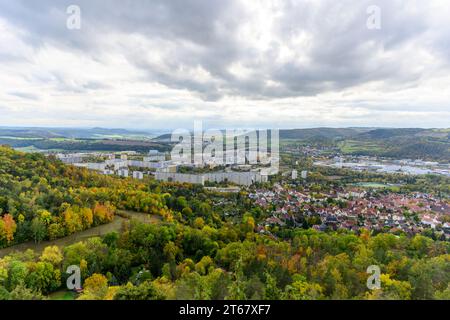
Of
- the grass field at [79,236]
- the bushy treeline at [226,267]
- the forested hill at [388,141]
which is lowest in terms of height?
the grass field at [79,236]

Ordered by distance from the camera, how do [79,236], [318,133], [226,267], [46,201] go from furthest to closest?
1. [318,133]
2. [46,201]
3. [79,236]
4. [226,267]

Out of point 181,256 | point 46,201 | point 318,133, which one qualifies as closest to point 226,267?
point 181,256

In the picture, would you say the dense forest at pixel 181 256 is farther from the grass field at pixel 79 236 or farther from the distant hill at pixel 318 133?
the distant hill at pixel 318 133

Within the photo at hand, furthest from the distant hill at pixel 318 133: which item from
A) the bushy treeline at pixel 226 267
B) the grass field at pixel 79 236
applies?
the bushy treeline at pixel 226 267

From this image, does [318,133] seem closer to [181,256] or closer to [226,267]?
[181,256]

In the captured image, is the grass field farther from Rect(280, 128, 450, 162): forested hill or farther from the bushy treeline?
Rect(280, 128, 450, 162): forested hill

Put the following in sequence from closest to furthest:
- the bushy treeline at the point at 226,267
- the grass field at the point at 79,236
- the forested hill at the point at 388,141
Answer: the bushy treeline at the point at 226,267 → the grass field at the point at 79,236 → the forested hill at the point at 388,141

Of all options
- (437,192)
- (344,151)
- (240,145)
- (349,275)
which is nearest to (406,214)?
(437,192)
